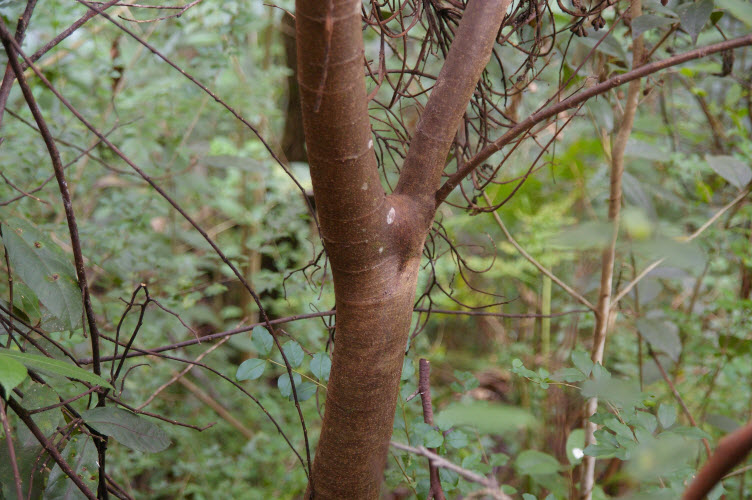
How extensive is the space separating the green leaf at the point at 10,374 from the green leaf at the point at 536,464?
0.93 metres

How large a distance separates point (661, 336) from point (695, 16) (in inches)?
29.2

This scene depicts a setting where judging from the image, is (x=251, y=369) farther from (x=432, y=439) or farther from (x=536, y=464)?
(x=536, y=464)

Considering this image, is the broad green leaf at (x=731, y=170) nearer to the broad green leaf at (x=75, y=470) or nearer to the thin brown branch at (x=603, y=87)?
the thin brown branch at (x=603, y=87)

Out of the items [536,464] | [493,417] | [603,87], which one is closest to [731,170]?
[536,464]

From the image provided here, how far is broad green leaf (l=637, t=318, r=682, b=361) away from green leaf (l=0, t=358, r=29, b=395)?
4.27 feet

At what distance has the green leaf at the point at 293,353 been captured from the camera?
0.92m

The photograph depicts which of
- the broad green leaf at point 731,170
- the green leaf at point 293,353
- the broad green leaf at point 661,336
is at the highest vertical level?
the broad green leaf at point 731,170

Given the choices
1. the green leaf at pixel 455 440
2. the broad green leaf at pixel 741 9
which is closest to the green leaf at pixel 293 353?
the green leaf at pixel 455 440

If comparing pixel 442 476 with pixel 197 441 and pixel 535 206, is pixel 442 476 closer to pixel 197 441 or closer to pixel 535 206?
pixel 197 441

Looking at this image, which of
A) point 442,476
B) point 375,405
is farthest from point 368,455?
point 442,476

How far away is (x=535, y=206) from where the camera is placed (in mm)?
2902

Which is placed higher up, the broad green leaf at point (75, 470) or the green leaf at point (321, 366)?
the green leaf at point (321, 366)

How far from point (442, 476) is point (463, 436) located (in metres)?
0.07

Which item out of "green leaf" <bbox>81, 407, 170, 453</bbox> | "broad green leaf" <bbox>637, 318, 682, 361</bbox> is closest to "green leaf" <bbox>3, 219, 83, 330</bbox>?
"green leaf" <bbox>81, 407, 170, 453</bbox>
